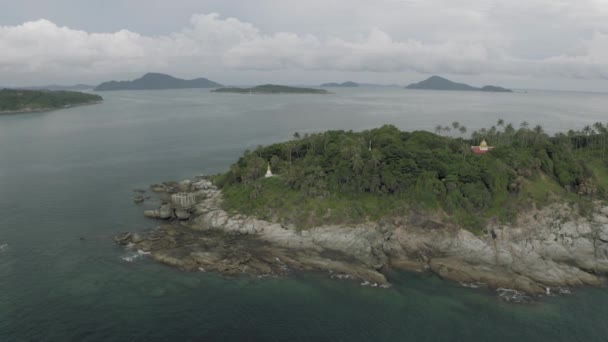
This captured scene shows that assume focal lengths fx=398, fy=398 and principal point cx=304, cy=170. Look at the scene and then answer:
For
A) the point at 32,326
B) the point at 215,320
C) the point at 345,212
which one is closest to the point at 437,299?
the point at 345,212

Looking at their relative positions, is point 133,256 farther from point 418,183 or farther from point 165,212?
point 418,183

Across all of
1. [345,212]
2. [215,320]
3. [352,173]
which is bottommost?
[215,320]

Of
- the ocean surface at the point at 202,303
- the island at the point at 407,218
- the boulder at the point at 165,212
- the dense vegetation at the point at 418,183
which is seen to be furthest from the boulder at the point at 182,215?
the dense vegetation at the point at 418,183

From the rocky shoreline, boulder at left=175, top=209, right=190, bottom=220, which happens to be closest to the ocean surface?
the rocky shoreline

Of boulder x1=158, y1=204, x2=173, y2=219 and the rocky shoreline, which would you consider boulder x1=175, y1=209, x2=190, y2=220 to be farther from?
the rocky shoreline

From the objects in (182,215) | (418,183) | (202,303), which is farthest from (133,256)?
(418,183)

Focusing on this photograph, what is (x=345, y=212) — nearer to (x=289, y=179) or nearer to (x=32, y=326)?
(x=289, y=179)

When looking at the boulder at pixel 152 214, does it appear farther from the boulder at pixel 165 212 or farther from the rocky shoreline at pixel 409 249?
the rocky shoreline at pixel 409 249
